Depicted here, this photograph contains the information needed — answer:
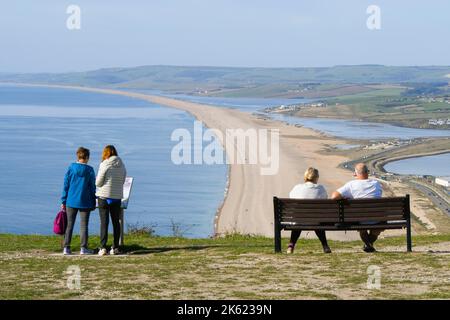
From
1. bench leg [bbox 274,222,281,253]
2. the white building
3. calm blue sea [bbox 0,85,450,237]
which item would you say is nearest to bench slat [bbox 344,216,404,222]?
bench leg [bbox 274,222,281,253]

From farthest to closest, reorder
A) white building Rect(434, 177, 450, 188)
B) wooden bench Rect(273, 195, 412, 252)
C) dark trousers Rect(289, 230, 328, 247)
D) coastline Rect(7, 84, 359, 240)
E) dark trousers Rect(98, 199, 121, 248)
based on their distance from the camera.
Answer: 1. white building Rect(434, 177, 450, 188)
2. coastline Rect(7, 84, 359, 240)
3. dark trousers Rect(98, 199, 121, 248)
4. dark trousers Rect(289, 230, 328, 247)
5. wooden bench Rect(273, 195, 412, 252)

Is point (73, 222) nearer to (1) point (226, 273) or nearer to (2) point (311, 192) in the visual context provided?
(1) point (226, 273)

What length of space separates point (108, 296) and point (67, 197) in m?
3.34

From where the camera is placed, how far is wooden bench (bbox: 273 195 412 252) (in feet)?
33.6

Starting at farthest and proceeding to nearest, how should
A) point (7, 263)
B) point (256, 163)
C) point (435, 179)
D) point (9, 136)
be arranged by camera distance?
1. point (9, 136)
2. point (256, 163)
3. point (435, 179)
4. point (7, 263)

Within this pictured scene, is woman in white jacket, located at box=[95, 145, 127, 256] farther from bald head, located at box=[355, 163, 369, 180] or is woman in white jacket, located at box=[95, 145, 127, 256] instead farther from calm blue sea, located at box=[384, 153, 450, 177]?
calm blue sea, located at box=[384, 153, 450, 177]

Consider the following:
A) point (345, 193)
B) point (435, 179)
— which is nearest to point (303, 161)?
point (435, 179)

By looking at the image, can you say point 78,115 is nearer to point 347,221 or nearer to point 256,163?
point 256,163

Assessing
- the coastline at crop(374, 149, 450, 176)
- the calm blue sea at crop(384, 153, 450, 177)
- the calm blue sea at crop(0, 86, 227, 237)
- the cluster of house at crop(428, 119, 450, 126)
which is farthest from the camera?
the cluster of house at crop(428, 119, 450, 126)

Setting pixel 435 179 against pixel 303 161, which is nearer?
pixel 435 179

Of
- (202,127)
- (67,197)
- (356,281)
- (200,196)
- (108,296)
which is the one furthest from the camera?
(202,127)

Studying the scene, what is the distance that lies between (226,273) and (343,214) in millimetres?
2044

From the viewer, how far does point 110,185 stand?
1052 centimetres

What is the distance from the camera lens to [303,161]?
61688 mm
